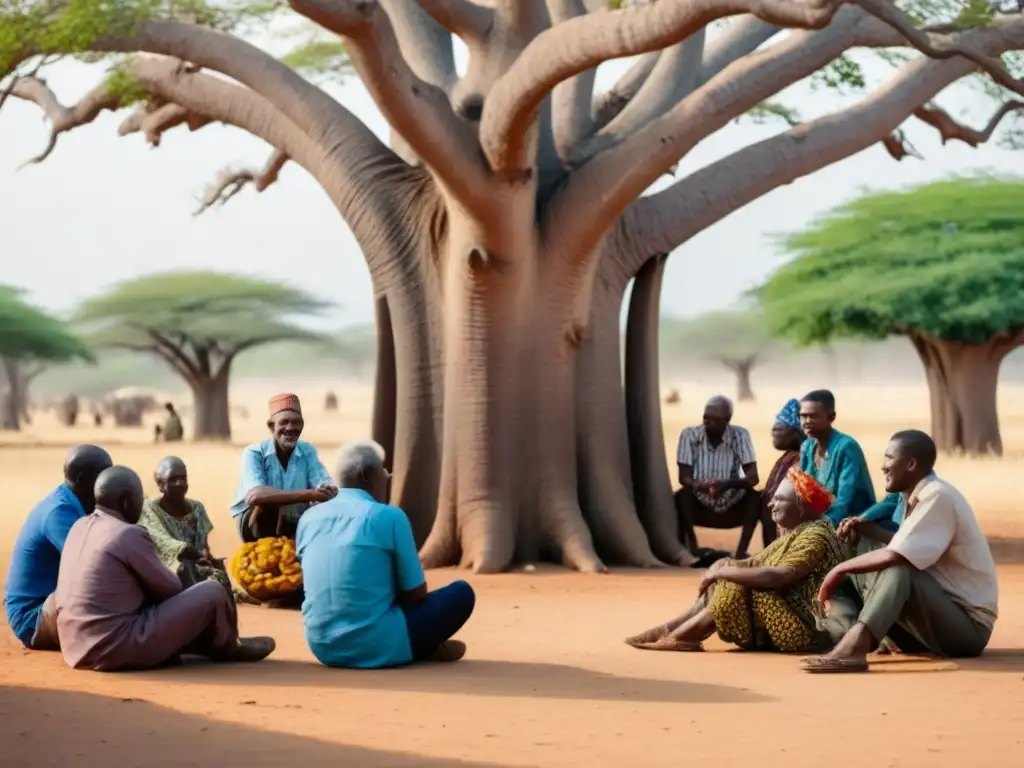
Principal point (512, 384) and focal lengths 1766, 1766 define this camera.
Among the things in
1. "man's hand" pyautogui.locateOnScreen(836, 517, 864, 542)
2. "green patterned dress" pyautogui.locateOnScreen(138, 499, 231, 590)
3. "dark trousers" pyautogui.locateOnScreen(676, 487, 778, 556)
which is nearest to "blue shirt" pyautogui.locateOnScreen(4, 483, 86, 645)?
"green patterned dress" pyautogui.locateOnScreen(138, 499, 231, 590)

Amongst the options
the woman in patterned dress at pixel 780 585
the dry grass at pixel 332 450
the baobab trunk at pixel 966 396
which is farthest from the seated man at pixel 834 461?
the baobab trunk at pixel 966 396

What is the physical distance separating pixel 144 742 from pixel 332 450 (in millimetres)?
36128

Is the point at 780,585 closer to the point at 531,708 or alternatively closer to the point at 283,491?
the point at 531,708

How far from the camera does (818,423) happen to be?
9953 millimetres

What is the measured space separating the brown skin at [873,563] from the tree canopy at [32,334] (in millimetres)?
48817

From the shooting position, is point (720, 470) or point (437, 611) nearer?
point (437, 611)

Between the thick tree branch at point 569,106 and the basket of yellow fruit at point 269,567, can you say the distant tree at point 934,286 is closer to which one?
the thick tree branch at point 569,106

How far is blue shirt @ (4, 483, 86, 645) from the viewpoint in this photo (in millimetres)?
8453

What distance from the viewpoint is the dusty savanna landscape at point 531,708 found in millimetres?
6191

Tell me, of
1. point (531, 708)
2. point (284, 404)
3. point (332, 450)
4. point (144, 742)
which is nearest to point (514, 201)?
point (284, 404)

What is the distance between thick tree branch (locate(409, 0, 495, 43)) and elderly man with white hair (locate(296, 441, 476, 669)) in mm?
5942

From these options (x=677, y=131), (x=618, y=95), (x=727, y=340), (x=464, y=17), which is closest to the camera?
(x=677, y=131)

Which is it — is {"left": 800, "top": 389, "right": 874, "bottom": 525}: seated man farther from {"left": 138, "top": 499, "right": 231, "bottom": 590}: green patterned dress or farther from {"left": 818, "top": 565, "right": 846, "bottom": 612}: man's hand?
{"left": 138, "top": 499, "right": 231, "bottom": 590}: green patterned dress

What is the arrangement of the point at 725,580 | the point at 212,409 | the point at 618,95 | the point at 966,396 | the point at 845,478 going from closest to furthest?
the point at 725,580, the point at 845,478, the point at 618,95, the point at 966,396, the point at 212,409
